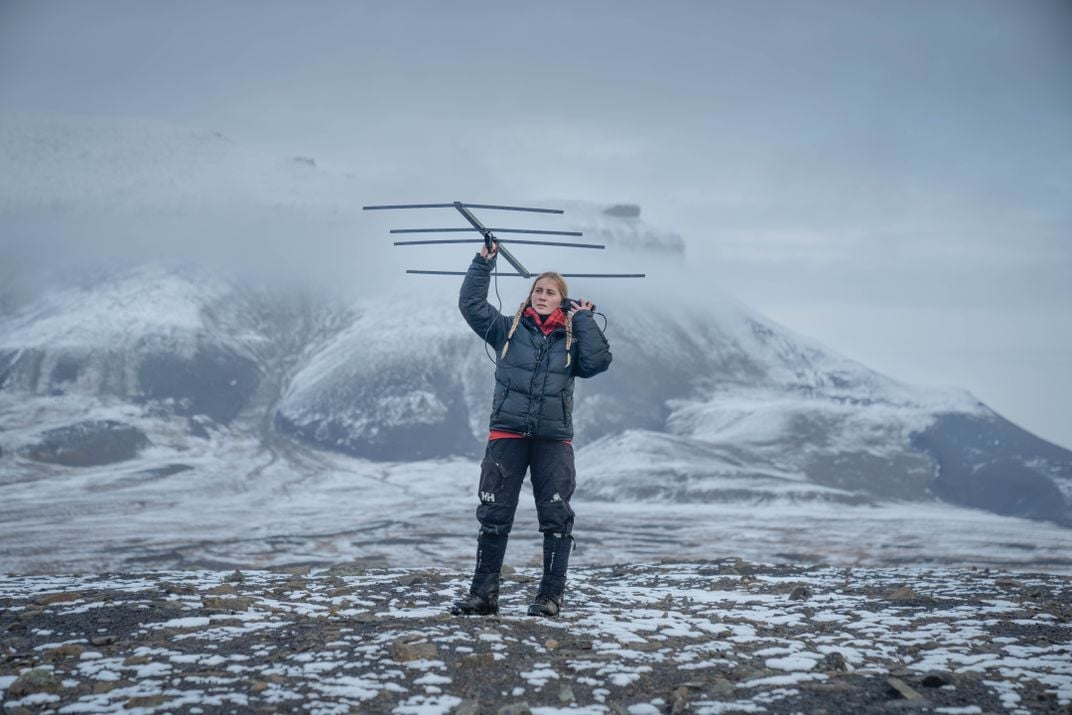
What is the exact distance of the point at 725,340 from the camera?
168 m

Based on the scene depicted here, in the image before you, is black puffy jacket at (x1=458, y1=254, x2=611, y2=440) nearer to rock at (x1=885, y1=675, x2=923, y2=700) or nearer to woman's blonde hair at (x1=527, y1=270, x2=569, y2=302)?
woman's blonde hair at (x1=527, y1=270, x2=569, y2=302)

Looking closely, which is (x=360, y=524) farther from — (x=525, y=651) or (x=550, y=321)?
(x=525, y=651)

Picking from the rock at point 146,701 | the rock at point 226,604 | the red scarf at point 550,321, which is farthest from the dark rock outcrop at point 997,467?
the rock at point 146,701

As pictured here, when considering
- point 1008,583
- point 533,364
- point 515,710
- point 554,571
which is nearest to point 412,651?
point 515,710

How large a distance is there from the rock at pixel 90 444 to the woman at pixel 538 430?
107062 millimetres

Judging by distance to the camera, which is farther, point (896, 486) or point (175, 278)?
point (175, 278)

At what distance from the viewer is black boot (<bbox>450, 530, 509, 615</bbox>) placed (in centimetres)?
923

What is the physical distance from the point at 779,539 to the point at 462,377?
68.4 metres

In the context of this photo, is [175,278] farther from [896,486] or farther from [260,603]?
[260,603]

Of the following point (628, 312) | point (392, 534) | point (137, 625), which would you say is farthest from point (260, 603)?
point (628, 312)

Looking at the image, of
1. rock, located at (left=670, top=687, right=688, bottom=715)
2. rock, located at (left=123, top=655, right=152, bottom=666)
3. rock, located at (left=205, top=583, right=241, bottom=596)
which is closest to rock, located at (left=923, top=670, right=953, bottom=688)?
rock, located at (left=670, top=687, right=688, bottom=715)

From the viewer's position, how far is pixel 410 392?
13250 centimetres

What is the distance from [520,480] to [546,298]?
1840 mm

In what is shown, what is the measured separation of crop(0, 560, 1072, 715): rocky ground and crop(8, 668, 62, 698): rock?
0.01 meters
